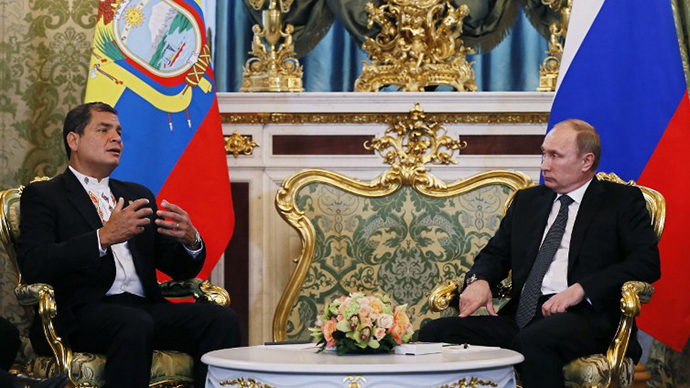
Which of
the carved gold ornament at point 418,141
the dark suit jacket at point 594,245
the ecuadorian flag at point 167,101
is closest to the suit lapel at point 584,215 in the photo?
the dark suit jacket at point 594,245

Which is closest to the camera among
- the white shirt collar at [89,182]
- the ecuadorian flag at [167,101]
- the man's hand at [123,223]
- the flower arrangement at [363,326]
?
the flower arrangement at [363,326]

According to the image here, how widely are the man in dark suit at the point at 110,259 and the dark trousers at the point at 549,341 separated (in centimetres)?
89

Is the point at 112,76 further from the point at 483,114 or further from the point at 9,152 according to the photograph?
the point at 483,114

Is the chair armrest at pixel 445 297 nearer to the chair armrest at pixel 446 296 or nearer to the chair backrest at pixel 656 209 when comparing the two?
the chair armrest at pixel 446 296

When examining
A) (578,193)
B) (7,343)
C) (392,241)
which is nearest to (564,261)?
(578,193)

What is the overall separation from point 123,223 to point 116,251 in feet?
1.08

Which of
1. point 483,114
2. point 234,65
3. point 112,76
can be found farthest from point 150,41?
point 483,114

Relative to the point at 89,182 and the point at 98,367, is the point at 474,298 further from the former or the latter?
the point at 89,182

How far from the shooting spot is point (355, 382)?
2348mm

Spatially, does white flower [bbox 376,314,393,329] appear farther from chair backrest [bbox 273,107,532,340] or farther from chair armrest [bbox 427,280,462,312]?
chair backrest [bbox 273,107,532,340]

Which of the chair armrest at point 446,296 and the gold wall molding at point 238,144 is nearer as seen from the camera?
the chair armrest at point 446,296

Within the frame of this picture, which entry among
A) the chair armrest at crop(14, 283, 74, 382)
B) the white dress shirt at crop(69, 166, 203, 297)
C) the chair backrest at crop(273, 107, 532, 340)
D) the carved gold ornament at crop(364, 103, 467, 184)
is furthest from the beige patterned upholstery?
the chair armrest at crop(14, 283, 74, 382)

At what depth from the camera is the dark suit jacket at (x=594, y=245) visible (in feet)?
10.0

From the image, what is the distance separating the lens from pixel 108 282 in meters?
3.27
